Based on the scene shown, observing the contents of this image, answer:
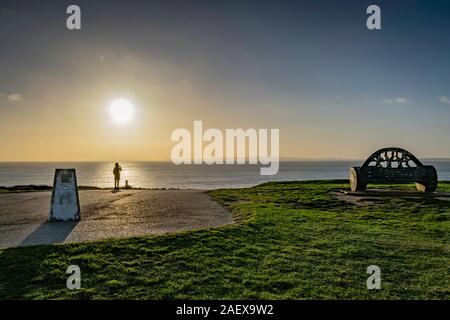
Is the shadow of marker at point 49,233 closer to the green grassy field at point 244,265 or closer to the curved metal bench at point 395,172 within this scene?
the green grassy field at point 244,265

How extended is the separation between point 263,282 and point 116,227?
4992mm

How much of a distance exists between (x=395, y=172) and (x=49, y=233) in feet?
52.7

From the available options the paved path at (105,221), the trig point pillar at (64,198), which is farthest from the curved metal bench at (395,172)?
the trig point pillar at (64,198)

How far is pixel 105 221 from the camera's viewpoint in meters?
10.5

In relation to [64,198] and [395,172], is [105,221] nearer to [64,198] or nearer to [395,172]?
[64,198]

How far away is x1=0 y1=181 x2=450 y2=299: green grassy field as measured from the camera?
5.39m

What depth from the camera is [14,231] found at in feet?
29.3

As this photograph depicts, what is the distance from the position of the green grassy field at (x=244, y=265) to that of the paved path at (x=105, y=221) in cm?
100

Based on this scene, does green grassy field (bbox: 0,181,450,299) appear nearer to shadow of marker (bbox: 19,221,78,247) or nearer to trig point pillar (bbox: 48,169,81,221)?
shadow of marker (bbox: 19,221,78,247)

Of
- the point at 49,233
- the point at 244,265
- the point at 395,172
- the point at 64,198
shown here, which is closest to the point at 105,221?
the point at 64,198

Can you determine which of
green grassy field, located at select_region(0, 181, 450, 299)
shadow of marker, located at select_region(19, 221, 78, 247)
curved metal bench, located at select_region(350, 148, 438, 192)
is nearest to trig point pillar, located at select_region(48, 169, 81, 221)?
shadow of marker, located at select_region(19, 221, 78, 247)

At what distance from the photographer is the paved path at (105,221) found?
8328 millimetres
